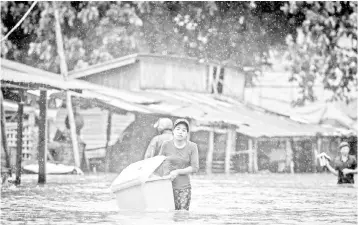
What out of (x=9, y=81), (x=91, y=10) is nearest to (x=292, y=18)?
(x=91, y=10)

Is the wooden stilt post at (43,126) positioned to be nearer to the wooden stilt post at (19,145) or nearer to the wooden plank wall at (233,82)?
the wooden stilt post at (19,145)

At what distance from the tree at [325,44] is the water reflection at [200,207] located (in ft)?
51.2

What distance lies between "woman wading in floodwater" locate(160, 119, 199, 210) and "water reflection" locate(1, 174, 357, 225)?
0.78ft

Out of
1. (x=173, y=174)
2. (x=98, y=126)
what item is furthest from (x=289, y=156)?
(x=173, y=174)

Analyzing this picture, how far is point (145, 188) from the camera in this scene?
11852 mm

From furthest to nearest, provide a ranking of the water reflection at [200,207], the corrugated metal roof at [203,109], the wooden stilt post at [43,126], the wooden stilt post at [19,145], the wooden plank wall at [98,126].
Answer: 1. the wooden plank wall at [98,126]
2. the corrugated metal roof at [203,109]
3. the wooden stilt post at [43,126]
4. the wooden stilt post at [19,145]
5. the water reflection at [200,207]

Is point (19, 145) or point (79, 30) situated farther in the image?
point (79, 30)

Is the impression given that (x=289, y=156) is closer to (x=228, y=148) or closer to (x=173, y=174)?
(x=228, y=148)

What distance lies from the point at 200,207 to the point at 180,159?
7.78 feet

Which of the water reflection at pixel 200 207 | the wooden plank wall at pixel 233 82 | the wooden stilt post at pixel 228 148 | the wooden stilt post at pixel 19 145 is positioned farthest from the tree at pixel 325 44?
the wooden stilt post at pixel 19 145

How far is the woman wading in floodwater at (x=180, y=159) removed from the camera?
1180 cm

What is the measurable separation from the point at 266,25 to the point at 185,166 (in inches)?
988

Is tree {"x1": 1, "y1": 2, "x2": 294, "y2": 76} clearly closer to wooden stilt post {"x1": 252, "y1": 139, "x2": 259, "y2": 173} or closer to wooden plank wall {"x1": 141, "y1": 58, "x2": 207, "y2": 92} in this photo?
wooden plank wall {"x1": 141, "y1": 58, "x2": 207, "y2": 92}

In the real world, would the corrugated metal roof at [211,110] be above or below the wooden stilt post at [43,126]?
above
